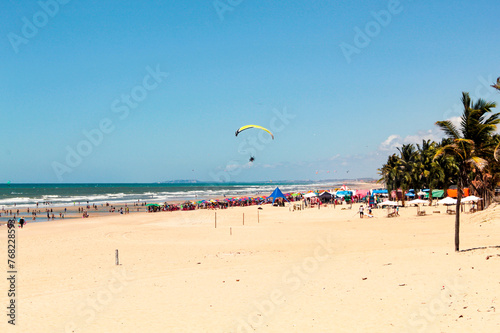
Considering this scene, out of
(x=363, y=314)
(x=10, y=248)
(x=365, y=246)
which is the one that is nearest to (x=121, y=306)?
(x=363, y=314)

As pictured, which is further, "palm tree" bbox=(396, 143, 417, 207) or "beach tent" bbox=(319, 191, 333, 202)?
"beach tent" bbox=(319, 191, 333, 202)

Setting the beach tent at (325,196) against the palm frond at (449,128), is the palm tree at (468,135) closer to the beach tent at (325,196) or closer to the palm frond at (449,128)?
the palm frond at (449,128)

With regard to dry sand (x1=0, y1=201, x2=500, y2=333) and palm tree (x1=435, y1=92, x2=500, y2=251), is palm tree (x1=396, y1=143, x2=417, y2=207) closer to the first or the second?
dry sand (x1=0, y1=201, x2=500, y2=333)

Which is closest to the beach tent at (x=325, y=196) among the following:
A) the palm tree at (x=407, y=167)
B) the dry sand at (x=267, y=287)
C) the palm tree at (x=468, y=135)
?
the palm tree at (x=407, y=167)

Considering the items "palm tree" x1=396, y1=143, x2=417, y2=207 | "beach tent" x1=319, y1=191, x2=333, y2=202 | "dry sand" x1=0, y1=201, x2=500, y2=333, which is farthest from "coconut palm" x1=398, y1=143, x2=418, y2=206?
"dry sand" x1=0, y1=201, x2=500, y2=333

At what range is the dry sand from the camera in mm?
8633

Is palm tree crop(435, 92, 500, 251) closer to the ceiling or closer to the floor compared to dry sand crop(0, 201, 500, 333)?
closer to the ceiling

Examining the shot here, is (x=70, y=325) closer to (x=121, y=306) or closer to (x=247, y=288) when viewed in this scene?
(x=121, y=306)

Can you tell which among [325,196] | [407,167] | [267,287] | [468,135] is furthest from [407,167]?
[267,287]

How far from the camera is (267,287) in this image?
11695mm

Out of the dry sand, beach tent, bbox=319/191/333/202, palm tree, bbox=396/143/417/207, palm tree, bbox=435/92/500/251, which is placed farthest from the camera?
beach tent, bbox=319/191/333/202

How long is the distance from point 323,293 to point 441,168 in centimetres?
4413

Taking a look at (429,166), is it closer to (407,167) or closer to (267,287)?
(407,167)

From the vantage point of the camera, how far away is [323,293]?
1066cm
